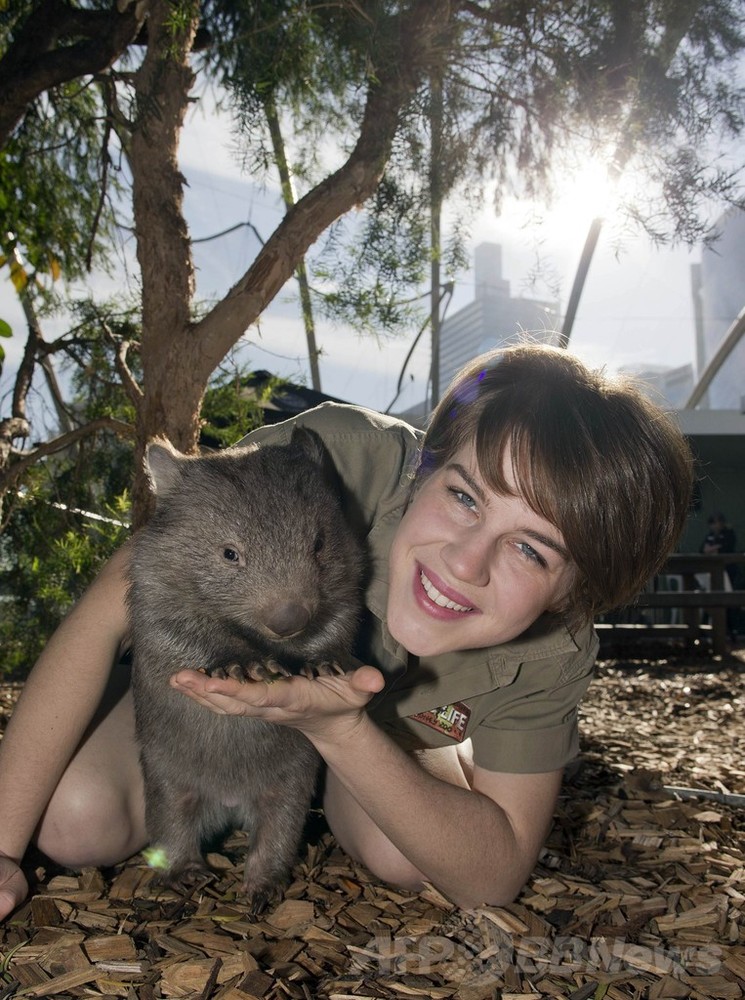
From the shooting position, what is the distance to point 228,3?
3119mm

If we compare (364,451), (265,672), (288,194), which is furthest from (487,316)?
(265,672)

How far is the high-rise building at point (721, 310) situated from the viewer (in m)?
7.55

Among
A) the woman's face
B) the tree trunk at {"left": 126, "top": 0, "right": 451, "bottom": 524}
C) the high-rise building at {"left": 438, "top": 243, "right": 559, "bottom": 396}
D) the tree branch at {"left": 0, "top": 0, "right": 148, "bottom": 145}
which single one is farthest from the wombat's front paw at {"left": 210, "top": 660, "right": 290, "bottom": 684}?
the tree branch at {"left": 0, "top": 0, "right": 148, "bottom": 145}

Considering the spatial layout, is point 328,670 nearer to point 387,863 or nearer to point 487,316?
point 387,863

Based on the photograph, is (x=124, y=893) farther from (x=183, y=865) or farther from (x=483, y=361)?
(x=483, y=361)

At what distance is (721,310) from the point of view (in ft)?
32.0

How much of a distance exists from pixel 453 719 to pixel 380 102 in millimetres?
2167

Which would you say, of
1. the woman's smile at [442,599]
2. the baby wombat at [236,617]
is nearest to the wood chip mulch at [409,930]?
the baby wombat at [236,617]

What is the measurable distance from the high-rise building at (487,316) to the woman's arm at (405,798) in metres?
1.81

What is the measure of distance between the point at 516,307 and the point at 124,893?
12.1 feet

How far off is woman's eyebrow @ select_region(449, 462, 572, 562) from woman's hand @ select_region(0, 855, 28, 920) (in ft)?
3.98

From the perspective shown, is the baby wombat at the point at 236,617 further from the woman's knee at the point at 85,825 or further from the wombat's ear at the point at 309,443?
the woman's knee at the point at 85,825

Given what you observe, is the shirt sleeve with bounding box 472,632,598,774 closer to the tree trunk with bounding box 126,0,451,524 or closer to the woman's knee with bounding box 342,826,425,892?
the woman's knee with bounding box 342,826,425,892

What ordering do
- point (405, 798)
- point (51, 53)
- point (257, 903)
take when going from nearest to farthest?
point (405, 798), point (257, 903), point (51, 53)
